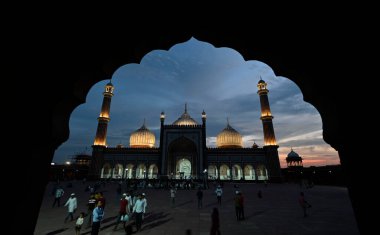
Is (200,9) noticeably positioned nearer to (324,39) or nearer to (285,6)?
(285,6)

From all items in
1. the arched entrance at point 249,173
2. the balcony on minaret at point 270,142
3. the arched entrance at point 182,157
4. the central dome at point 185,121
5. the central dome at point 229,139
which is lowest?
the arched entrance at point 249,173

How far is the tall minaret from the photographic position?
34834 mm

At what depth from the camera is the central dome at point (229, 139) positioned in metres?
45.6

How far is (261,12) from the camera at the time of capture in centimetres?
238

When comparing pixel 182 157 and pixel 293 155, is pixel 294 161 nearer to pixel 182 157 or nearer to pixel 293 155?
pixel 293 155

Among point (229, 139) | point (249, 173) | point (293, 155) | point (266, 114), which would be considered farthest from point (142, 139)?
point (293, 155)

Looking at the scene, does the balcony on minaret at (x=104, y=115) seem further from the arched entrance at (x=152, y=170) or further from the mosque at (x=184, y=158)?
the arched entrance at (x=152, y=170)

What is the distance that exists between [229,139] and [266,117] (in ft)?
32.3

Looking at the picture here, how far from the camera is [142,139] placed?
4747 cm

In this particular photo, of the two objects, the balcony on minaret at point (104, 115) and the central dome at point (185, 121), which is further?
the central dome at point (185, 121)

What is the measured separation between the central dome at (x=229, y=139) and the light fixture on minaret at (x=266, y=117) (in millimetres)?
8434

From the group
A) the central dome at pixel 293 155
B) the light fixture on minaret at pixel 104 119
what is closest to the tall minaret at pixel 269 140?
the central dome at pixel 293 155

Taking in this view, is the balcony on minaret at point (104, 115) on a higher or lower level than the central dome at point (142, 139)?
higher

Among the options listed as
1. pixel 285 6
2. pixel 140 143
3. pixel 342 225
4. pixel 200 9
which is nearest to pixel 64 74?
pixel 200 9
